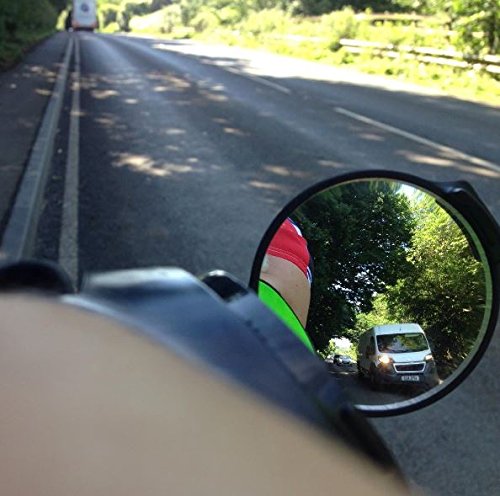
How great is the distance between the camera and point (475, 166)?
8148 mm

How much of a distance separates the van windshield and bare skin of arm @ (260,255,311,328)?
150 mm

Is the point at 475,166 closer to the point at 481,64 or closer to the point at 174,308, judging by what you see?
the point at 174,308

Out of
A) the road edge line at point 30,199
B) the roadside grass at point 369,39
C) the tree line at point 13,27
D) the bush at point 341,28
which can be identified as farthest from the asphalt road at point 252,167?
the bush at point 341,28

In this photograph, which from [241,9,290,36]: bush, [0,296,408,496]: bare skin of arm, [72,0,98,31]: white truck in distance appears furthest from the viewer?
[72,0,98,31]: white truck in distance

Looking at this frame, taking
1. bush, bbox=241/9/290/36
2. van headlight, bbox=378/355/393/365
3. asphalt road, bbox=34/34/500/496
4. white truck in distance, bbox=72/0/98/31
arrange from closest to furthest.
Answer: van headlight, bbox=378/355/393/365, asphalt road, bbox=34/34/500/496, bush, bbox=241/9/290/36, white truck in distance, bbox=72/0/98/31

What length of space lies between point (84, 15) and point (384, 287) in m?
70.2

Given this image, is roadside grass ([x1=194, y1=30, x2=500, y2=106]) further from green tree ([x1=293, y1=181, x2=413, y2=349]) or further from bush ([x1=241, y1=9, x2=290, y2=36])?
green tree ([x1=293, y1=181, x2=413, y2=349])

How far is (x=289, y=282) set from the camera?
1363mm

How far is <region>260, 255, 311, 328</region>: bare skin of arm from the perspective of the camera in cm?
134

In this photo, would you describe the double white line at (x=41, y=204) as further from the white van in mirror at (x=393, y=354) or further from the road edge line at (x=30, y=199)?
the white van in mirror at (x=393, y=354)

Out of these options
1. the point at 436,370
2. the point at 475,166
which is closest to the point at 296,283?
the point at 436,370

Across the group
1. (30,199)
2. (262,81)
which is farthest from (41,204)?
(262,81)

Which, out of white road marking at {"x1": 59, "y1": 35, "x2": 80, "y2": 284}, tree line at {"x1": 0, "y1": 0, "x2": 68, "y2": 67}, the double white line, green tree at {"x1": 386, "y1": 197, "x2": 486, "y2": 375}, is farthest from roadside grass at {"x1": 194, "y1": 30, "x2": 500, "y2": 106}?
green tree at {"x1": 386, "y1": 197, "x2": 486, "y2": 375}

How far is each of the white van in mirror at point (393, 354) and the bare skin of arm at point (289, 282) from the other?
125mm
